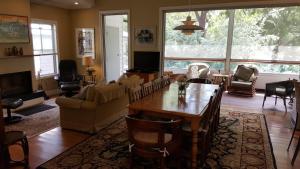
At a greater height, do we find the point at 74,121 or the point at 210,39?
the point at 210,39

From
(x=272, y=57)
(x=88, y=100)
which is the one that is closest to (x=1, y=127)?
(x=88, y=100)

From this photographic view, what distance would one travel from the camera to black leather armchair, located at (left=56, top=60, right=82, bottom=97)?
627cm

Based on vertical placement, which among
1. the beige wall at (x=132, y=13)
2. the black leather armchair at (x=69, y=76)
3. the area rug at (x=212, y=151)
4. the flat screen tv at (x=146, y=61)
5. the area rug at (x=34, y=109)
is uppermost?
the beige wall at (x=132, y=13)

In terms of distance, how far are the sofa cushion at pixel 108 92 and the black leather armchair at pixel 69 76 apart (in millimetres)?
2376

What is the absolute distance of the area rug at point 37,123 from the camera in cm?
411

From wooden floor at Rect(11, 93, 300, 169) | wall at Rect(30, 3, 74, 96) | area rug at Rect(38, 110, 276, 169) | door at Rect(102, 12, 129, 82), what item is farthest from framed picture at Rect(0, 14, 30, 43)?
area rug at Rect(38, 110, 276, 169)

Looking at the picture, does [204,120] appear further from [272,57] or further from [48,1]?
[272,57]

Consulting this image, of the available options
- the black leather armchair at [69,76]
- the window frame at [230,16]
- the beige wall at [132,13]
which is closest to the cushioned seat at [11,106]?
the black leather armchair at [69,76]

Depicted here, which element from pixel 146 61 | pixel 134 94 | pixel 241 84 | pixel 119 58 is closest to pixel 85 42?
pixel 119 58

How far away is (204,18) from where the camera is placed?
8.47 metres

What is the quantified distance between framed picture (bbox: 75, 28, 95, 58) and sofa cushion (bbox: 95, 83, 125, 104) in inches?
143

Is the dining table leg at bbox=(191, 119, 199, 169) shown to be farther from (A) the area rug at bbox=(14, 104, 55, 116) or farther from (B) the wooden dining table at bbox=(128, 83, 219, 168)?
(A) the area rug at bbox=(14, 104, 55, 116)

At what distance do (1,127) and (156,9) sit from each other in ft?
16.7

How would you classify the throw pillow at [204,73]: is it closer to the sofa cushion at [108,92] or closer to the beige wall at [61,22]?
the sofa cushion at [108,92]
